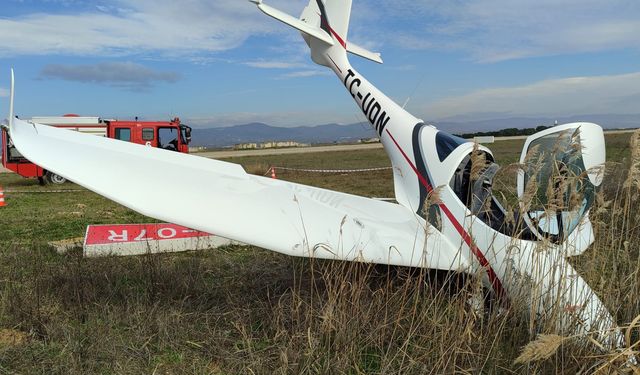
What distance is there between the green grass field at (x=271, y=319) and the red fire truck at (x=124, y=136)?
45.8 ft

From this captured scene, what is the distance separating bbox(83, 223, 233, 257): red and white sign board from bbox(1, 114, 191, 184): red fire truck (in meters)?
12.3

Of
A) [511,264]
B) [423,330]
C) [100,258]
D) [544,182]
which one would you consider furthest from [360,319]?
[100,258]

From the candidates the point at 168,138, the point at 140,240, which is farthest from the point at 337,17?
the point at 168,138

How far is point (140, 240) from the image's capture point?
627 cm

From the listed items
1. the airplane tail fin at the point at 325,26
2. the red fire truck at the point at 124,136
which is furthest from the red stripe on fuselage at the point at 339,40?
the red fire truck at the point at 124,136

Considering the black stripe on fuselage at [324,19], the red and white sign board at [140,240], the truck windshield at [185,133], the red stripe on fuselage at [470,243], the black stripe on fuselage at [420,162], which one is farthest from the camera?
the truck windshield at [185,133]

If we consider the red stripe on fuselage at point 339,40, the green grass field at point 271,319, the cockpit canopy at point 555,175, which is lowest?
the green grass field at point 271,319

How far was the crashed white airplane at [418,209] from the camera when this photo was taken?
285cm

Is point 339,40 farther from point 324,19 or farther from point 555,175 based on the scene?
point 555,175

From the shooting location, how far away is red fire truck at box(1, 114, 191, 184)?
17.9 meters

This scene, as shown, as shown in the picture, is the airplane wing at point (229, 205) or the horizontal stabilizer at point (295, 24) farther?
the horizontal stabilizer at point (295, 24)

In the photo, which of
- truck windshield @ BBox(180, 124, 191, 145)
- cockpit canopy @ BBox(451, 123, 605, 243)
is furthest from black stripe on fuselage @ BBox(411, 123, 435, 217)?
truck windshield @ BBox(180, 124, 191, 145)

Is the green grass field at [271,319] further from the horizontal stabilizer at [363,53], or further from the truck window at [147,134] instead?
A: the truck window at [147,134]

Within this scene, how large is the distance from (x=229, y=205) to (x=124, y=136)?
16.7m
